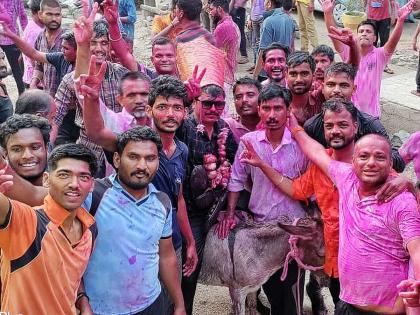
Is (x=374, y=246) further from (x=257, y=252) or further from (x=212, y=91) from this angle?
(x=212, y=91)

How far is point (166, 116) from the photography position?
372 cm

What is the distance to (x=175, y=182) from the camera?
3.71m

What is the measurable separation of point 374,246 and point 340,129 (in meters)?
0.87

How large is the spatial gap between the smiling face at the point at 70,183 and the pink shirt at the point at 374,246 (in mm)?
1432

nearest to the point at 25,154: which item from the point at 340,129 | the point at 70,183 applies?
the point at 70,183

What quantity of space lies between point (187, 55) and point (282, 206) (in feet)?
6.90

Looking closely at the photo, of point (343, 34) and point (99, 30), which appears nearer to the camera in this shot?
point (99, 30)

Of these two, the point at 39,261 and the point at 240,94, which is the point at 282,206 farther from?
the point at 39,261

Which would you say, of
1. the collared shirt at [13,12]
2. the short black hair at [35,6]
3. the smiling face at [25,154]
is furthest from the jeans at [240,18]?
the smiling face at [25,154]

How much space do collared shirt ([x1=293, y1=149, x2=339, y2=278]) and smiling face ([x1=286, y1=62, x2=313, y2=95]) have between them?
0.93 m

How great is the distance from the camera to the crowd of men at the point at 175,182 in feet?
9.11

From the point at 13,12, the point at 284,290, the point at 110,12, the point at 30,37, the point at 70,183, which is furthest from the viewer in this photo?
the point at 13,12

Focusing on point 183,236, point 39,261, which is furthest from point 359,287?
point 39,261

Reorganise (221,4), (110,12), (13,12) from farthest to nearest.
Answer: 1. (13,12)
2. (221,4)
3. (110,12)
